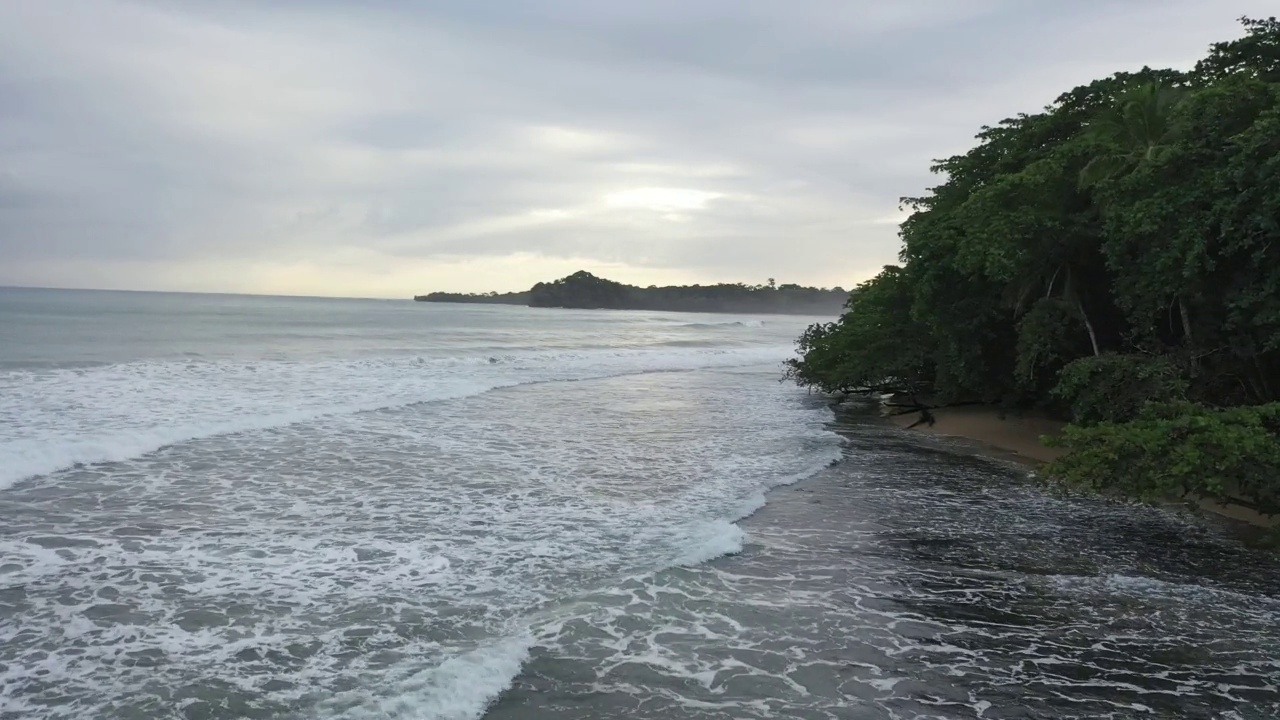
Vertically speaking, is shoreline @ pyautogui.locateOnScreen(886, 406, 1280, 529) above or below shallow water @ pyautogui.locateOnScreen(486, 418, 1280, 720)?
above

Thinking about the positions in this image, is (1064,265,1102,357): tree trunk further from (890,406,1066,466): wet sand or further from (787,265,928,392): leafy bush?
(787,265,928,392): leafy bush

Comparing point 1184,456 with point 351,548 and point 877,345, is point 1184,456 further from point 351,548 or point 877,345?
point 877,345

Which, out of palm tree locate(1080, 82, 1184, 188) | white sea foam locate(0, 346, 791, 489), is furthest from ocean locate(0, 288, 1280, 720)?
palm tree locate(1080, 82, 1184, 188)

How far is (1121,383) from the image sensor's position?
44.3 ft

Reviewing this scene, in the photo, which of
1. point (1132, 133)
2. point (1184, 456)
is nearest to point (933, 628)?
point (1184, 456)

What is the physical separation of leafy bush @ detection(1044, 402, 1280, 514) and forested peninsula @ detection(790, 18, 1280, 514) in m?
0.02

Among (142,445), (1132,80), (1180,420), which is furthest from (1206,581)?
(142,445)

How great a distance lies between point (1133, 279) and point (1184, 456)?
6.87 meters

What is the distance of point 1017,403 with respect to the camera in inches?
818

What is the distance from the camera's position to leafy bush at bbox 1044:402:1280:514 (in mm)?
8438

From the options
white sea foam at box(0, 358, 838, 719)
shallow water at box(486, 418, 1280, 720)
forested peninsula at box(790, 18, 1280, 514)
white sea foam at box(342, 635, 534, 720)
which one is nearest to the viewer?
white sea foam at box(342, 635, 534, 720)

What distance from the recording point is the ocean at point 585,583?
626 centimetres

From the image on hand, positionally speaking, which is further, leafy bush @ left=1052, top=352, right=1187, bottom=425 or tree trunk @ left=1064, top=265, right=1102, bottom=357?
tree trunk @ left=1064, top=265, right=1102, bottom=357

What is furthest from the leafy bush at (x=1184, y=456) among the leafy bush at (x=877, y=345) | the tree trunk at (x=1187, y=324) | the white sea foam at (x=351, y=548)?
the leafy bush at (x=877, y=345)
